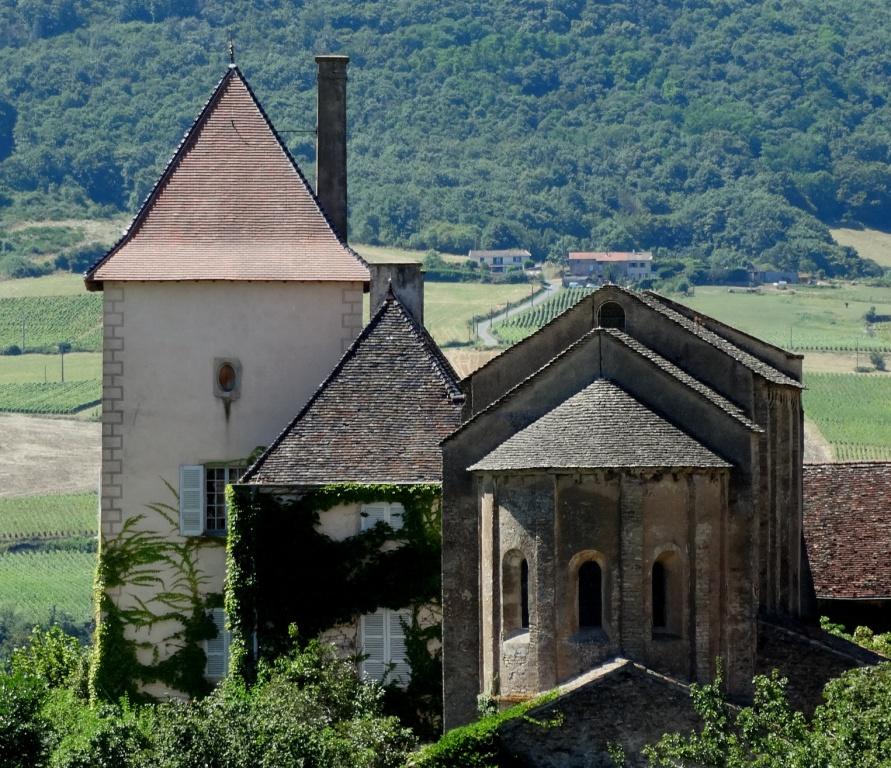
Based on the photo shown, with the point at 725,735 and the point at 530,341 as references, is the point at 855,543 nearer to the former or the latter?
the point at 530,341

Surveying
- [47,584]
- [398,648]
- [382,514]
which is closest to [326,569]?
[382,514]

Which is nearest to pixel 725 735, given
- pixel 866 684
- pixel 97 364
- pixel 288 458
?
pixel 866 684

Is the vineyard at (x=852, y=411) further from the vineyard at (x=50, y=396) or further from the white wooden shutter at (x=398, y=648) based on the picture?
the white wooden shutter at (x=398, y=648)

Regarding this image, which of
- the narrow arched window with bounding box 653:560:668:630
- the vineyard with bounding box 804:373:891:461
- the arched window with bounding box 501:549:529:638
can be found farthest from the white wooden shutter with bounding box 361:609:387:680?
the vineyard with bounding box 804:373:891:461

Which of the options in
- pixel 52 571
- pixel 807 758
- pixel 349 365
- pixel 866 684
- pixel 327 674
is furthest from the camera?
pixel 52 571

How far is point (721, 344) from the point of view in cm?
5625

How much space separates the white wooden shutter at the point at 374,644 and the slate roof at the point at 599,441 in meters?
4.61

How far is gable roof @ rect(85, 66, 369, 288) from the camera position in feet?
199

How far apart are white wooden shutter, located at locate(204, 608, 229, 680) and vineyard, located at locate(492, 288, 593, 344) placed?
11239 centimetres

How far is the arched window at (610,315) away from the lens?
5459cm

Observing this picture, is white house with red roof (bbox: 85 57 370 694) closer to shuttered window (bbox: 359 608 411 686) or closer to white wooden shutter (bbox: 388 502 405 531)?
shuttered window (bbox: 359 608 411 686)

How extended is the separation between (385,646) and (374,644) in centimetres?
21

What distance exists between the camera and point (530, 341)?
54875 mm

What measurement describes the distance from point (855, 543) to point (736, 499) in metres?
16.2
